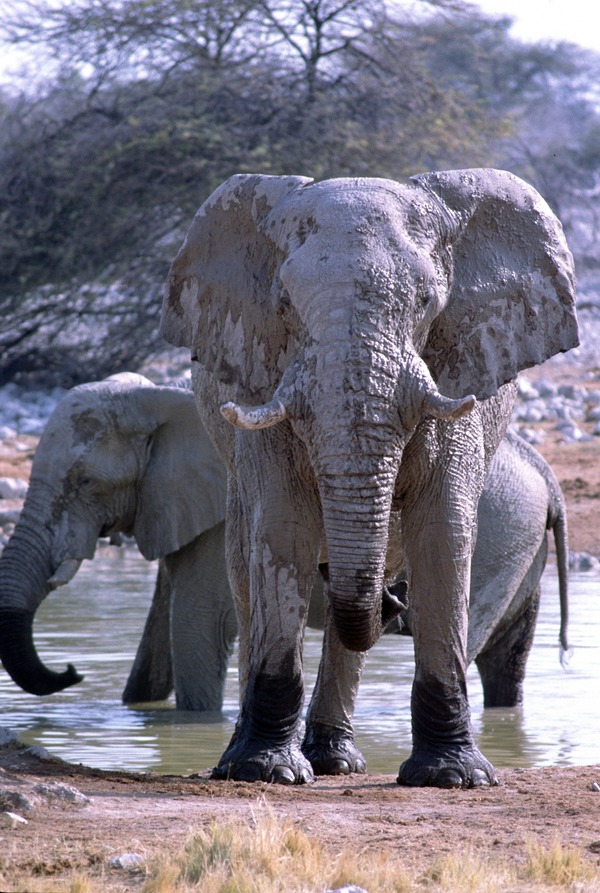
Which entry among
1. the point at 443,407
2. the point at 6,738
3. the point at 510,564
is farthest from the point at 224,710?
the point at 443,407

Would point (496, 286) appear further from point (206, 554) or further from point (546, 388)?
point (546, 388)

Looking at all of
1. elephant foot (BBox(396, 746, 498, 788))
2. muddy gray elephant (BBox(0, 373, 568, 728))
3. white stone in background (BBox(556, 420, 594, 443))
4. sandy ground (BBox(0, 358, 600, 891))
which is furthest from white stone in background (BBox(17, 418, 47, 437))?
elephant foot (BBox(396, 746, 498, 788))

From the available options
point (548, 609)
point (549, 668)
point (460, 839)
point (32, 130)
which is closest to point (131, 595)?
point (548, 609)

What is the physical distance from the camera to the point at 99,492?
729 cm

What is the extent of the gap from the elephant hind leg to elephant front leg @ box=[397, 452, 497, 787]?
238 cm

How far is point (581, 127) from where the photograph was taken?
35.8m

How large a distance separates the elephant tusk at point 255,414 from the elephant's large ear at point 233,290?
1.42ft

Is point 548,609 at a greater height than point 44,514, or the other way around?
point 44,514

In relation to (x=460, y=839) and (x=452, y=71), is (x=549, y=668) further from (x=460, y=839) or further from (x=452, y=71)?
(x=452, y=71)

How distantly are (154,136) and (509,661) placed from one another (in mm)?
11237

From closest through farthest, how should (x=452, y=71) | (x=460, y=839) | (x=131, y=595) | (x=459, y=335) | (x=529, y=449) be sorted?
(x=460, y=839), (x=459, y=335), (x=529, y=449), (x=131, y=595), (x=452, y=71)

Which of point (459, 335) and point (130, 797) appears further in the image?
point (459, 335)

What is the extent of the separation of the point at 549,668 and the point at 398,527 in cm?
331

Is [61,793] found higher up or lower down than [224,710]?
higher up
